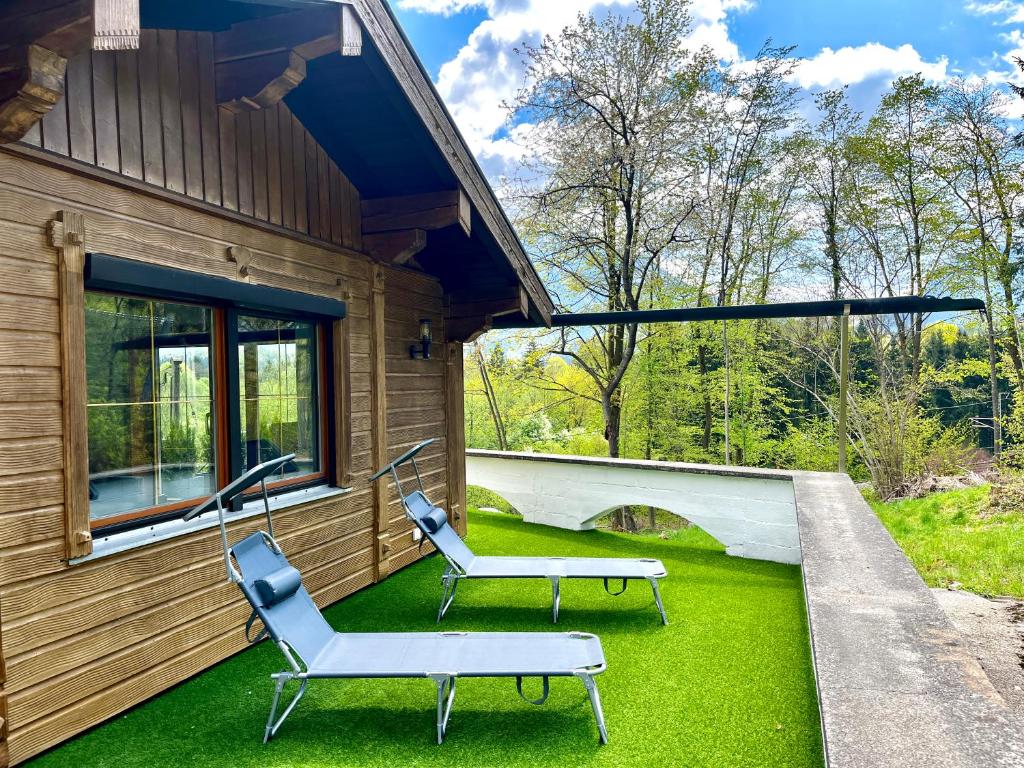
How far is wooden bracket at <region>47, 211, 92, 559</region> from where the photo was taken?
2682mm

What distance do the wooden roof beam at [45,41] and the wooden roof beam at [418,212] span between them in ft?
7.84

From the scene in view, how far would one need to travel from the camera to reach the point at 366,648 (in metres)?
2.98

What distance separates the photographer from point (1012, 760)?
5.26 feet

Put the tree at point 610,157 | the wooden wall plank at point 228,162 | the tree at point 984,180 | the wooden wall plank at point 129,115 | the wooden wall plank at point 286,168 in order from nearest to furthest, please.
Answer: the wooden wall plank at point 129,115 < the wooden wall plank at point 228,162 < the wooden wall plank at point 286,168 < the tree at point 610,157 < the tree at point 984,180

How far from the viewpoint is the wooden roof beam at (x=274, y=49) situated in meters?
2.97

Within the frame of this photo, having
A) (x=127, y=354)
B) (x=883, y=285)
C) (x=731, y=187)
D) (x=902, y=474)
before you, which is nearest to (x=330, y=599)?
(x=127, y=354)

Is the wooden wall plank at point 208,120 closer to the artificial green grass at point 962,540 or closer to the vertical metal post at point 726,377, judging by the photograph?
the artificial green grass at point 962,540

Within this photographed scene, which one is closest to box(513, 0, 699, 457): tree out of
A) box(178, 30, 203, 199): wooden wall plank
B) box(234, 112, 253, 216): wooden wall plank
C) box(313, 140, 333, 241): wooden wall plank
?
box(313, 140, 333, 241): wooden wall plank

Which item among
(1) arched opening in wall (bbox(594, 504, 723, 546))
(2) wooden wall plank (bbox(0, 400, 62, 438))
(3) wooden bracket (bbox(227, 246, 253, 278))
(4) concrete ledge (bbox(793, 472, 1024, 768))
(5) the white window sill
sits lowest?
(1) arched opening in wall (bbox(594, 504, 723, 546))

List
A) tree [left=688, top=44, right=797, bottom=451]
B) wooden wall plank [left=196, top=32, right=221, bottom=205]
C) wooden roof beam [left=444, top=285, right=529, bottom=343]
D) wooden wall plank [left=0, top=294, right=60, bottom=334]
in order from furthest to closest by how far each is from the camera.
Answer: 1. tree [left=688, top=44, right=797, bottom=451]
2. wooden roof beam [left=444, top=285, right=529, bottom=343]
3. wooden wall plank [left=196, top=32, right=221, bottom=205]
4. wooden wall plank [left=0, top=294, right=60, bottom=334]

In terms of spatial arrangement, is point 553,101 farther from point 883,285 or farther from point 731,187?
point 883,285

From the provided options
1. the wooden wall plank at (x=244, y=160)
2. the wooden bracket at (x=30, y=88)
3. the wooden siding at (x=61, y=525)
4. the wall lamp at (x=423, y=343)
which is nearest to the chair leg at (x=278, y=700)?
the wooden siding at (x=61, y=525)

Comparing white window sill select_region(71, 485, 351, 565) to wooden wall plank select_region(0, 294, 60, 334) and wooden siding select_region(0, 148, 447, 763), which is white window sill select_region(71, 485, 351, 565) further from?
wooden wall plank select_region(0, 294, 60, 334)

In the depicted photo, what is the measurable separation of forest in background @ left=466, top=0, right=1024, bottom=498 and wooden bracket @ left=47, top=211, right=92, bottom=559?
9.52 meters
